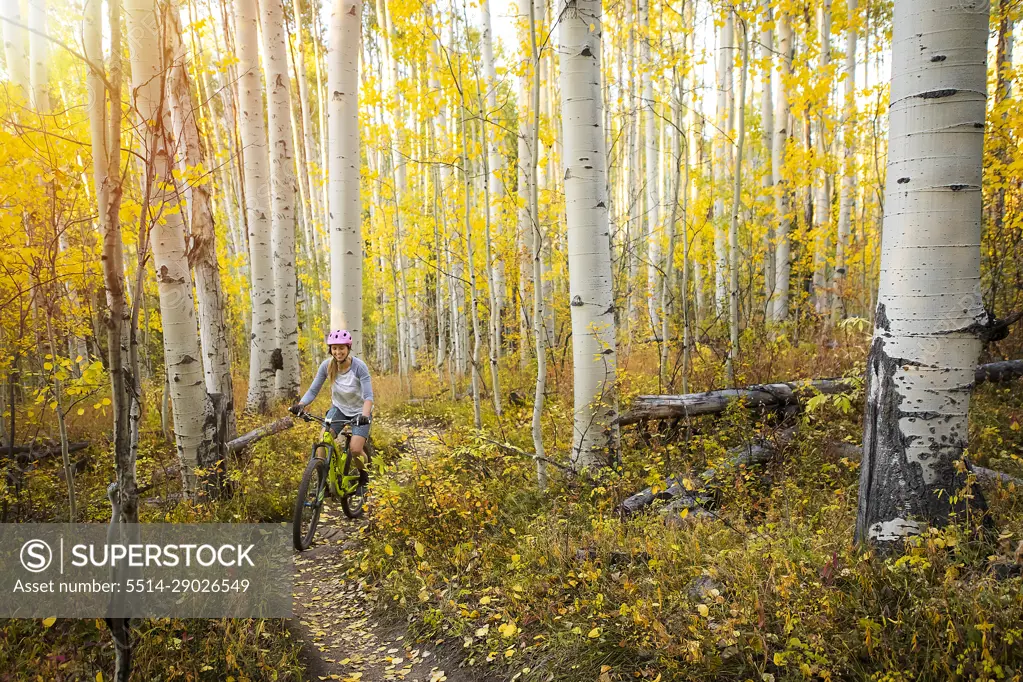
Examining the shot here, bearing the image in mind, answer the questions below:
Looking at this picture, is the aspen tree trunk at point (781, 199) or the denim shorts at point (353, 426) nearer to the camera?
the denim shorts at point (353, 426)

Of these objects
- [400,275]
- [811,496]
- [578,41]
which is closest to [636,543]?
[811,496]

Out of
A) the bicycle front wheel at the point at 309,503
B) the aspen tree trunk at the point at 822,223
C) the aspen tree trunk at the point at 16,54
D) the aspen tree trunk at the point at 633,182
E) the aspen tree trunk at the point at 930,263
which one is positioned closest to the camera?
the aspen tree trunk at the point at 930,263

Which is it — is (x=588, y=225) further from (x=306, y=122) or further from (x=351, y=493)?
(x=306, y=122)

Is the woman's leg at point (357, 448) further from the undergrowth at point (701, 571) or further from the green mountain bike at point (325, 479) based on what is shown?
the undergrowth at point (701, 571)

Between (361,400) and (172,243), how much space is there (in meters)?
2.21

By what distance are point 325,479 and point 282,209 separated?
204 inches

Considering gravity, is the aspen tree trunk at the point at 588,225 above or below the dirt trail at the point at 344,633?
above

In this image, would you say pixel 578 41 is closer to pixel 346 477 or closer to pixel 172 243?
pixel 172 243

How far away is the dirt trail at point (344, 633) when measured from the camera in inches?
134

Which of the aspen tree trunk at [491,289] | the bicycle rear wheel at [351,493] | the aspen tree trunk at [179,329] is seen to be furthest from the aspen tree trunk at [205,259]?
the aspen tree trunk at [491,289]

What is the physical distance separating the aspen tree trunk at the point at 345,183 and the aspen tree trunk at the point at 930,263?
18.1ft

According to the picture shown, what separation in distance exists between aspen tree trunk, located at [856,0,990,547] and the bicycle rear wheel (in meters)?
4.43

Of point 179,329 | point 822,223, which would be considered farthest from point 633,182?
point 179,329

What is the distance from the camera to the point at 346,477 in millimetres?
5371
